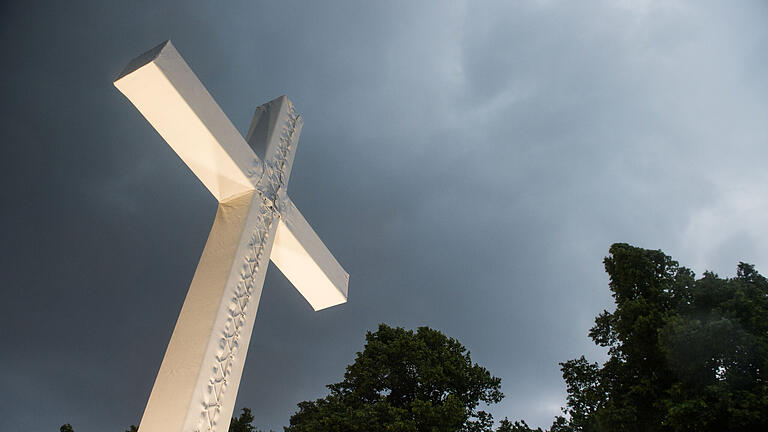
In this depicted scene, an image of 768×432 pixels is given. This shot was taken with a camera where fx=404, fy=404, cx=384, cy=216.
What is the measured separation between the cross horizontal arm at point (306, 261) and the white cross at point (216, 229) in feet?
0.05

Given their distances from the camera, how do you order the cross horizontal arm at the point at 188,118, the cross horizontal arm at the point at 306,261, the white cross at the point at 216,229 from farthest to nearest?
1. the cross horizontal arm at the point at 306,261
2. the cross horizontal arm at the point at 188,118
3. the white cross at the point at 216,229

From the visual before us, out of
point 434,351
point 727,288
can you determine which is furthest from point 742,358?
point 434,351

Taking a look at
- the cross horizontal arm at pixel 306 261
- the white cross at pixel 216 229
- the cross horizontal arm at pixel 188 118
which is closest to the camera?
the white cross at pixel 216 229

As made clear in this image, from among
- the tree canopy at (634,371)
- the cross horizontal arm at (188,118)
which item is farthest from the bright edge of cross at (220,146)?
the tree canopy at (634,371)

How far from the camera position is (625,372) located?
1071 centimetres

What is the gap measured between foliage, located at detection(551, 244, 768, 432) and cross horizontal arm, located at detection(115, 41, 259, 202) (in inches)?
393

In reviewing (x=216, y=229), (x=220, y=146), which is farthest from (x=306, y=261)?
(x=220, y=146)

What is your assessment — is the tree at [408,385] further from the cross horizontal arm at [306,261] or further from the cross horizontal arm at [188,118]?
the cross horizontal arm at [188,118]

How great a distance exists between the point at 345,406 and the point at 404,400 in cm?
205

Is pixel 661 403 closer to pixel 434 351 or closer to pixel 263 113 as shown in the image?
pixel 434 351

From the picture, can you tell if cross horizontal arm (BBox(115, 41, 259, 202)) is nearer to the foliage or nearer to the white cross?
the white cross

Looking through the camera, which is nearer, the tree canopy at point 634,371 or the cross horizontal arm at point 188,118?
the cross horizontal arm at point 188,118

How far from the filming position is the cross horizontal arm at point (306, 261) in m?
3.04

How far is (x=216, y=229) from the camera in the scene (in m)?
2.52
